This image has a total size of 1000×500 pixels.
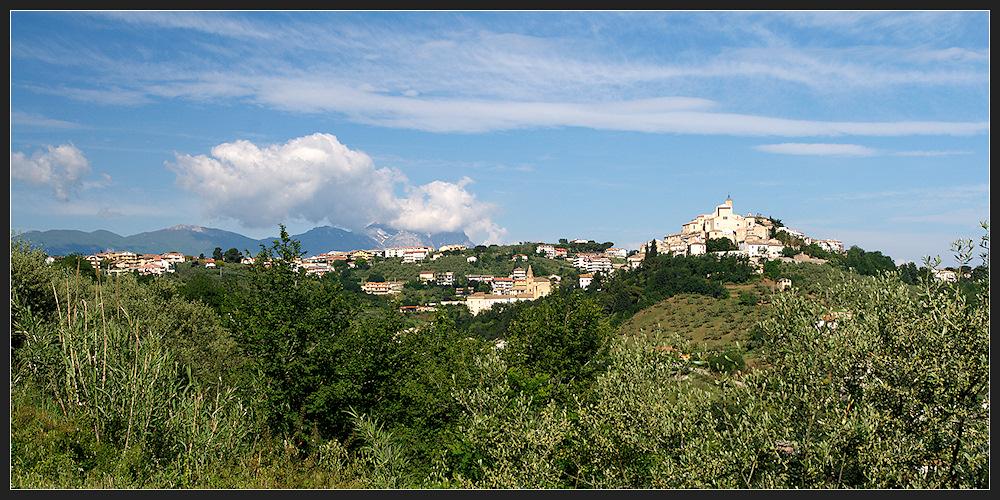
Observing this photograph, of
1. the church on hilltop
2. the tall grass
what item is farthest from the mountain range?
the church on hilltop

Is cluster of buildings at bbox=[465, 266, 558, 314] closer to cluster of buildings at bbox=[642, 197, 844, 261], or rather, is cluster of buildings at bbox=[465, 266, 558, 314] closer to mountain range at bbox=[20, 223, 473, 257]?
cluster of buildings at bbox=[642, 197, 844, 261]

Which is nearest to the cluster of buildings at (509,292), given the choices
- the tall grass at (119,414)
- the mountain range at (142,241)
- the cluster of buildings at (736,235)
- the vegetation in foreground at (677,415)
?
the cluster of buildings at (736,235)

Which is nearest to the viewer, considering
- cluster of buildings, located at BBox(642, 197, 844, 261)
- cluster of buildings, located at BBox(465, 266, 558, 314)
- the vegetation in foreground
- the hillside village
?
the vegetation in foreground

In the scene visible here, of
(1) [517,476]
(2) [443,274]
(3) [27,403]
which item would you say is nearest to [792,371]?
(1) [517,476]

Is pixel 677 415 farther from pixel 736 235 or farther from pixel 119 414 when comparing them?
pixel 736 235

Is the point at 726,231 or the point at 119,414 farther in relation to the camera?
the point at 726,231

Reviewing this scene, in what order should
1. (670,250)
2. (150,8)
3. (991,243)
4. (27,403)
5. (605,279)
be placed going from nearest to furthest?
(150,8) < (991,243) < (27,403) < (605,279) < (670,250)

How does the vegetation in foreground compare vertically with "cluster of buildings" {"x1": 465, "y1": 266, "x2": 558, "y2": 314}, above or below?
above

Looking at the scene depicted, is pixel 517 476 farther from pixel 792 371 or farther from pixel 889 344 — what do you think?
pixel 889 344

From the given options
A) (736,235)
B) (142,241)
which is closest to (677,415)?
(736,235)

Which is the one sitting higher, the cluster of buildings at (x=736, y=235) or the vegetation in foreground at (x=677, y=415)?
the cluster of buildings at (x=736, y=235)

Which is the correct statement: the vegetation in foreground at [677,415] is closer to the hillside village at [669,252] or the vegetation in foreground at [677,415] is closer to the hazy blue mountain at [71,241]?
the hazy blue mountain at [71,241]

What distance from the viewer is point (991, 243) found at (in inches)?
228

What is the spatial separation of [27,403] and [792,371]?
1057 centimetres
